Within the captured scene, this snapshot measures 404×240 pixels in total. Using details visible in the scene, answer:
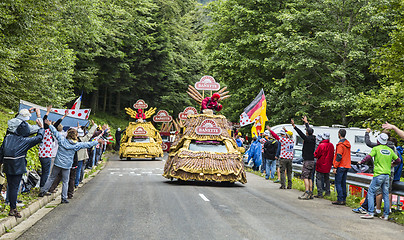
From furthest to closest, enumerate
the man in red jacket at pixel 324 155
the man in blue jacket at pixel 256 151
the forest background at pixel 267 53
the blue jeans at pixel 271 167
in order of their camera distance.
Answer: the man in blue jacket at pixel 256 151
the blue jeans at pixel 271 167
the forest background at pixel 267 53
the man in red jacket at pixel 324 155

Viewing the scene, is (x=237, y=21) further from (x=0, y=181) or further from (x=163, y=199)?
(x=0, y=181)

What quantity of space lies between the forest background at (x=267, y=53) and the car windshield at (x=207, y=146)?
5.80 meters

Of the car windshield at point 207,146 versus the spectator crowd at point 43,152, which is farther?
the car windshield at point 207,146

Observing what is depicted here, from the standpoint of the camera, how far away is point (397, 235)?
8602 mm

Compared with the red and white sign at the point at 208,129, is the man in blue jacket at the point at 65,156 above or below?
below

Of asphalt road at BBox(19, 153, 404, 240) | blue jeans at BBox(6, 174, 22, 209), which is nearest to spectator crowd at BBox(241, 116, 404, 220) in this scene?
asphalt road at BBox(19, 153, 404, 240)

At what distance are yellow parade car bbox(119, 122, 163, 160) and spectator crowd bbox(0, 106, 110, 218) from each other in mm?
17479

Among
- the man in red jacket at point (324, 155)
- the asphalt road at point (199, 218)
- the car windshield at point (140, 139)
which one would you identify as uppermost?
the car windshield at point (140, 139)

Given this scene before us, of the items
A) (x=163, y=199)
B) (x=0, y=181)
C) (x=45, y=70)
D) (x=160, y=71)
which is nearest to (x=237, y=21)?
(x=45, y=70)

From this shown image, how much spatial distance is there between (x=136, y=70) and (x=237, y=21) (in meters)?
19.5

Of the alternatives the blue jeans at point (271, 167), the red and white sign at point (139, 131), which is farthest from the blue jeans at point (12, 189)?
the red and white sign at point (139, 131)

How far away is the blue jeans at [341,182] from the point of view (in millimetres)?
12742

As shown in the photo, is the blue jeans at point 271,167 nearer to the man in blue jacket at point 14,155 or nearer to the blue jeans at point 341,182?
the blue jeans at point 341,182

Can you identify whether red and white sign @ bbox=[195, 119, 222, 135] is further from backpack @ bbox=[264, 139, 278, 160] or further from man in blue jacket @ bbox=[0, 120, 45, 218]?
man in blue jacket @ bbox=[0, 120, 45, 218]
